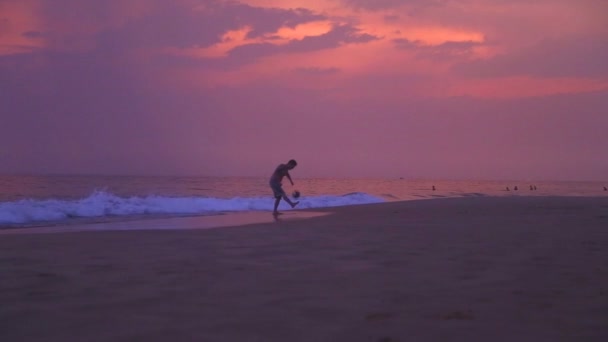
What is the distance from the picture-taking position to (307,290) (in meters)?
5.10

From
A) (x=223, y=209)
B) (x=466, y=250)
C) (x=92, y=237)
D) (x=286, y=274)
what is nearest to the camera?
(x=286, y=274)

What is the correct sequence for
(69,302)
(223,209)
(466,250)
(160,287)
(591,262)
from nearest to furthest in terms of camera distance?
1. (69,302)
2. (160,287)
3. (591,262)
4. (466,250)
5. (223,209)

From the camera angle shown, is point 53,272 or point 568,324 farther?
point 53,272

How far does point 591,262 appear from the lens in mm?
6469

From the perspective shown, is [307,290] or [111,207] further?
[111,207]

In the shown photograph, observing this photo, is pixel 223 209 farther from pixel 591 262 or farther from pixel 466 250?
pixel 591 262

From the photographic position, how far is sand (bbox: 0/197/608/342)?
3912 millimetres

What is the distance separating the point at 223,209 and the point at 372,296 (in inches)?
727

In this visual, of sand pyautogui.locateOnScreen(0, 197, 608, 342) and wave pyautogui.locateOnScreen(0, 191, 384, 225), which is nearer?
sand pyautogui.locateOnScreen(0, 197, 608, 342)

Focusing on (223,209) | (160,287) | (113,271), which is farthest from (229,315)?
(223,209)

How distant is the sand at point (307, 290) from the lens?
3.91 m

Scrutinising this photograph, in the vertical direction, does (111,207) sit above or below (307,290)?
above

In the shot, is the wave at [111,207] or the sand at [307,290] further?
the wave at [111,207]

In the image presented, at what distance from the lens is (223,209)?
2289 cm
